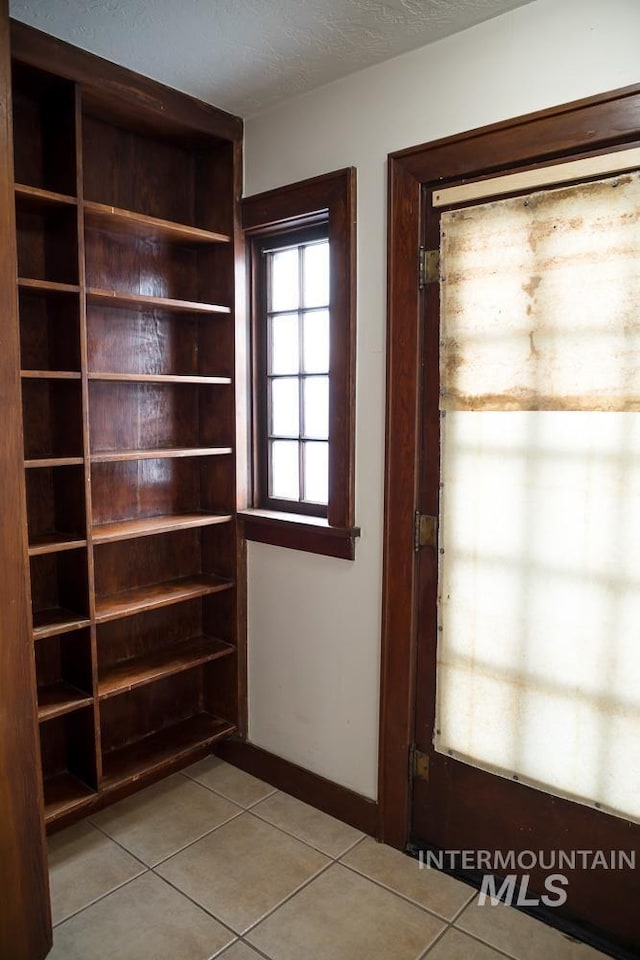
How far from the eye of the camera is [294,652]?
268 centimetres

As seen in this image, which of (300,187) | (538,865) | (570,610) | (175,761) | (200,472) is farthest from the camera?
(200,472)

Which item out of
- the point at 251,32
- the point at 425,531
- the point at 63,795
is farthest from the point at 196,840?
the point at 251,32

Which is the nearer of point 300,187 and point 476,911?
point 476,911

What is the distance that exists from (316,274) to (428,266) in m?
0.57

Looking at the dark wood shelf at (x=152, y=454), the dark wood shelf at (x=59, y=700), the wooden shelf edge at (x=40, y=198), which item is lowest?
the dark wood shelf at (x=59, y=700)

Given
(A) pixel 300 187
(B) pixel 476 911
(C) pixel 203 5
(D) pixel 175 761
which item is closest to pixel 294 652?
(D) pixel 175 761

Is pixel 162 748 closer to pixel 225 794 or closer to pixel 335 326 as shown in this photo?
pixel 225 794

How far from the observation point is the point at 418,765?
2.31 metres

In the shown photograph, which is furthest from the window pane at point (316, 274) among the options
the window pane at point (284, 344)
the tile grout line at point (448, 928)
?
the tile grout line at point (448, 928)

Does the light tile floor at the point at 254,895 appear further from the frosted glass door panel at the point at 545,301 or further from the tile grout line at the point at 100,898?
the frosted glass door panel at the point at 545,301

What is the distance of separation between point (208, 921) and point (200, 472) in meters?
1.68

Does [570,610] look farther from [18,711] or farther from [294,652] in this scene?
[18,711]

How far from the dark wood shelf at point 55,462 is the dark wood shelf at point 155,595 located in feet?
1.85

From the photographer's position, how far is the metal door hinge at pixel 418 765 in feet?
7.52
